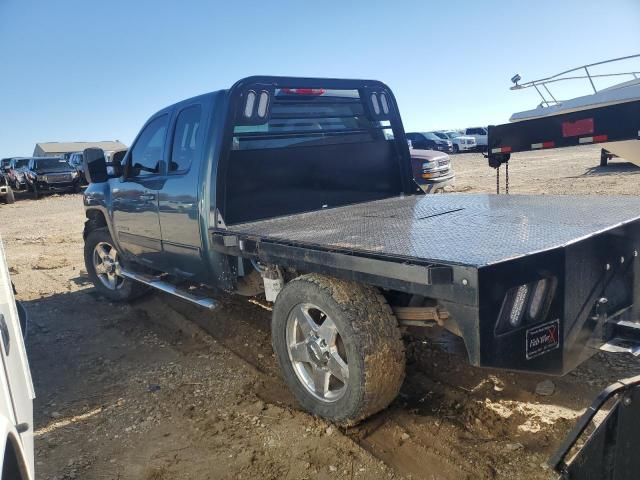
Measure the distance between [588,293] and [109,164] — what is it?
4653 millimetres

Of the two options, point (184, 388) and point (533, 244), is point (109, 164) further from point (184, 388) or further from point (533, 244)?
point (533, 244)

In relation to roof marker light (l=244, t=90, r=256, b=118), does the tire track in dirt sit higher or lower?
lower

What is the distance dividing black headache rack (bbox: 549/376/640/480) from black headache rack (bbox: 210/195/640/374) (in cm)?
62

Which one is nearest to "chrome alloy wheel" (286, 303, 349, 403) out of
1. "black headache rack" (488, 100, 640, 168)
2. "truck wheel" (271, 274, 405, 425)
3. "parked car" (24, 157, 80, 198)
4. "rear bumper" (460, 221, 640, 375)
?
"truck wheel" (271, 274, 405, 425)

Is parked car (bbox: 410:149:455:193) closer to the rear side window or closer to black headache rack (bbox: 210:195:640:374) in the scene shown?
the rear side window

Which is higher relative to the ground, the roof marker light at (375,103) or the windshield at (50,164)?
the windshield at (50,164)

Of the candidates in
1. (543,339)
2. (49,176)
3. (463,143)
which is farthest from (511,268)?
(463,143)

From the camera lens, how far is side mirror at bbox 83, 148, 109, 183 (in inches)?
208

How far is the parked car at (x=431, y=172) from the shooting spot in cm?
1095

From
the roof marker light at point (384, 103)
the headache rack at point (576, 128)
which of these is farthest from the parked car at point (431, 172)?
the roof marker light at point (384, 103)

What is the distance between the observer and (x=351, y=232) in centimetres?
321

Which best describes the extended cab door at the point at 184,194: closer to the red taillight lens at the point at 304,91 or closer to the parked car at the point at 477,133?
the red taillight lens at the point at 304,91

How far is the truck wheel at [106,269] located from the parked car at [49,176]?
19062 millimetres

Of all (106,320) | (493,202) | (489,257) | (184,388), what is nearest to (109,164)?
(106,320)
